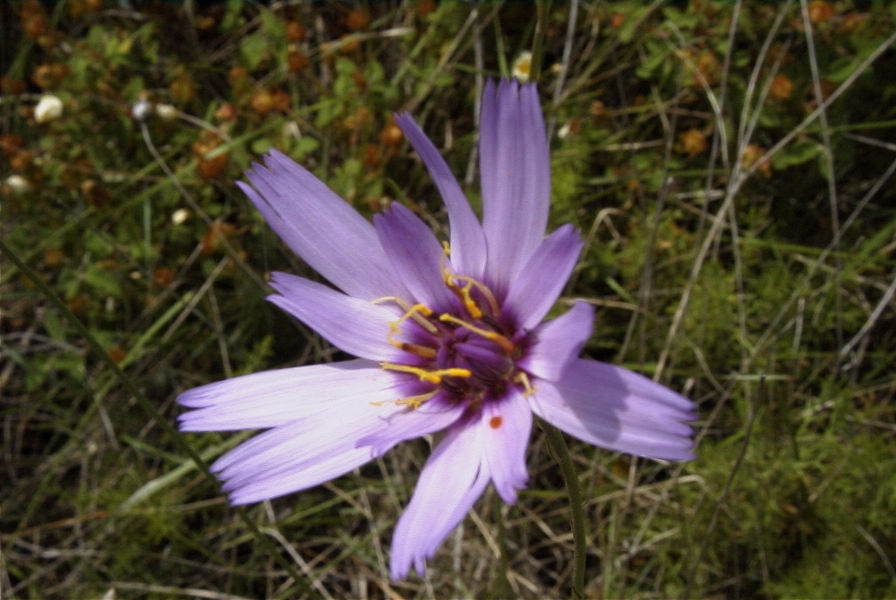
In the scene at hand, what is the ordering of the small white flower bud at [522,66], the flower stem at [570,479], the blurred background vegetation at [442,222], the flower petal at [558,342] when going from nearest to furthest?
1. the flower petal at [558,342]
2. the flower stem at [570,479]
3. the blurred background vegetation at [442,222]
4. the small white flower bud at [522,66]

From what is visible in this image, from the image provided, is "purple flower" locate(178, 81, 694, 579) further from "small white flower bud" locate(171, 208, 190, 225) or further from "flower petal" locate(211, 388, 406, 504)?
"small white flower bud" locate(171, 208, 190, 225)

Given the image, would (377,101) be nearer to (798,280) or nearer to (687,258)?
(687,258)

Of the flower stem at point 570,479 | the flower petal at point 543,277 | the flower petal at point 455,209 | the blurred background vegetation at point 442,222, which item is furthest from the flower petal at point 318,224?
the blurred background vegetation at point 442,222

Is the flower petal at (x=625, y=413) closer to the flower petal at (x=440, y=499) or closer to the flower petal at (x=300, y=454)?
the flower petal at (x=440, y=499)

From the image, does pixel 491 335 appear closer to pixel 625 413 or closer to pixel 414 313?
pixel 414 313

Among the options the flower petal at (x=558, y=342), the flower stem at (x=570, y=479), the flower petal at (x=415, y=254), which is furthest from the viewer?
the flower petal at (x=415, y=254)

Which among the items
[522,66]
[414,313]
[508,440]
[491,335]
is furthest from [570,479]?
[522,66]

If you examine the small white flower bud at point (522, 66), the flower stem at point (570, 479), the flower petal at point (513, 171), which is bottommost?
the small white flower bud at point (522, 66)

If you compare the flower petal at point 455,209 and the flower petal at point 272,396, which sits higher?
the flower petal at point 455,209
